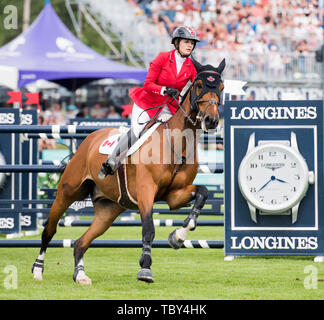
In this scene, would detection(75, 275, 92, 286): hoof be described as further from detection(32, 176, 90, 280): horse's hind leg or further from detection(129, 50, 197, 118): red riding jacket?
detection(129, 50, 197, 118): red riding jacket

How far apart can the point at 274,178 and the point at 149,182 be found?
2.13 metres

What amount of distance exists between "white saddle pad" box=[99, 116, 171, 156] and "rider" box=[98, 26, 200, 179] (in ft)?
0.46

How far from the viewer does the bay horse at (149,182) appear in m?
6.46

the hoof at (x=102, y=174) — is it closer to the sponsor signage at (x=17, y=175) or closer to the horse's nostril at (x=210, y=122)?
the horse's nostril at (x=210, y=122)

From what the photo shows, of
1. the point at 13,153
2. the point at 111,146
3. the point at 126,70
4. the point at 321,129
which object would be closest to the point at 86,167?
the point at 111,146

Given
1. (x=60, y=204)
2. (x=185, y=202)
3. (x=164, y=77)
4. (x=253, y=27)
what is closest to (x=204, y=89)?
(x=164, y=77)

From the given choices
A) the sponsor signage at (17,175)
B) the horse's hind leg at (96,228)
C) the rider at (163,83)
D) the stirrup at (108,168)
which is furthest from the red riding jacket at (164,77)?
the sponsor signage at (17,175)

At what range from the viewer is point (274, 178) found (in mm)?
8258

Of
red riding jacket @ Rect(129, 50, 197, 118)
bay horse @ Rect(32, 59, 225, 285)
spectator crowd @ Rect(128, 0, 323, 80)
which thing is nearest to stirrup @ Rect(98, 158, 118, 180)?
bay horse @ Rect(32, 59, 225, 285)

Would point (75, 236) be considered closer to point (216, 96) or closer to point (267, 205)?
point (267, 205)

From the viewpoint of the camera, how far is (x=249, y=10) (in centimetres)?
2561

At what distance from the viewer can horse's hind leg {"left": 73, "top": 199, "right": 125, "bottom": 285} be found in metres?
6.97

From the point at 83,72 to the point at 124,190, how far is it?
1229 cm

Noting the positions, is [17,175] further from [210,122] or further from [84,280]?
[210,122]
